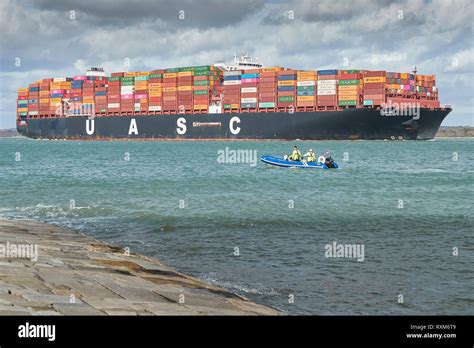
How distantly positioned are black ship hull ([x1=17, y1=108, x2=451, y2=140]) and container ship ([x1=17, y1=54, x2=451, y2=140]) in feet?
0.50

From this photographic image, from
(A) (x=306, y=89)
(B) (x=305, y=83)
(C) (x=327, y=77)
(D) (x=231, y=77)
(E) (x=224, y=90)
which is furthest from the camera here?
(D) (x=231, y=77)

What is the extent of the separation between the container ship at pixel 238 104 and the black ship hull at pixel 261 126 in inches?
6.0

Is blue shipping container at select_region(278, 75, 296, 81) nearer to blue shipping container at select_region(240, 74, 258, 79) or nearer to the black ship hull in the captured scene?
blue shipping container at select_region(240, 74, 258, 79)

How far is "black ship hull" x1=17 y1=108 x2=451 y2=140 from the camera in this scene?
90.8 meters

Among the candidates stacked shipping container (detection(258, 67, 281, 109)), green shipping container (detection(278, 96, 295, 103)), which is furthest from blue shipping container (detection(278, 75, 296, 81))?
green shipping container (detection(278, 96, 295, 103))

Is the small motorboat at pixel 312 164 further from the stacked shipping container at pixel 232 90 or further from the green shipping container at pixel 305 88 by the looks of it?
the stacked shipping container at pixel 232 90

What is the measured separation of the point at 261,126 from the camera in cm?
9794

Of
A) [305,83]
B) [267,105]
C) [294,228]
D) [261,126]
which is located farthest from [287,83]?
[294,228]

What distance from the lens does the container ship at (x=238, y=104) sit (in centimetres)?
9169

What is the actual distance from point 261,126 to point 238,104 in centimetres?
661

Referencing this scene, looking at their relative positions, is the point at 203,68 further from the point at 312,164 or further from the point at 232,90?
the point at 312,164
